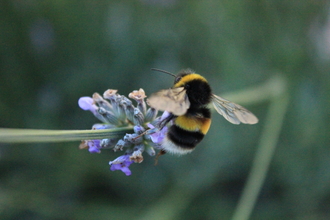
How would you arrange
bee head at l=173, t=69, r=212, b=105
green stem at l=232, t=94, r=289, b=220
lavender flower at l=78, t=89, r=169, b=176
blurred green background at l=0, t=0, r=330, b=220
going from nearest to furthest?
lavender flower at l=78, t=89, r=169, b=176 < bee head at l=173, t=69, r=212, b=105 < green stem at l=232, t=94, r=289, b=220 < blurred green background at l=0, t=0, r=330, b=220

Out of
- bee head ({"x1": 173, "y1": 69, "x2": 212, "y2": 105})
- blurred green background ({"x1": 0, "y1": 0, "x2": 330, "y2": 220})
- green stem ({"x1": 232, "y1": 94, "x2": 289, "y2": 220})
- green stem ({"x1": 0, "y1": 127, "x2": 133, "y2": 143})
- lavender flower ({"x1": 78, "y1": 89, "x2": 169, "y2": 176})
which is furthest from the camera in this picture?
blurred green background ({"x1": 0, "y1": 0, "x2": 330, "y2": 220})

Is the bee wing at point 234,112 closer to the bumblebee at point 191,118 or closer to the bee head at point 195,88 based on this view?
the bumblebee at point 191,118

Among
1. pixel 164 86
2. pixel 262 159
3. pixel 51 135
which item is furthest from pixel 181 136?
pixel 164 86

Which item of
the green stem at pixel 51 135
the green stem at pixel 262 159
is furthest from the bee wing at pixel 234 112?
the green stem at pixel 262 159

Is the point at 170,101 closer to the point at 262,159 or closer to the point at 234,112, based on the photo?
the point at 234,112

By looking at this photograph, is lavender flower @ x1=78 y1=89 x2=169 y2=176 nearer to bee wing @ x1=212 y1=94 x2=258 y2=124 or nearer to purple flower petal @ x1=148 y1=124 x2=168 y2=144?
purple flower petal @ x1=148 y1=124 x2=168 y2=144

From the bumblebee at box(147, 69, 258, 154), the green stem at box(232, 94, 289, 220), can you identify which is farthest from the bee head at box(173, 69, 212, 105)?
the green stem at box(232, 94, 289, 220)

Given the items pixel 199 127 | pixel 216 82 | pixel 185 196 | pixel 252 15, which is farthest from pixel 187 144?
pixel 252 15
